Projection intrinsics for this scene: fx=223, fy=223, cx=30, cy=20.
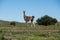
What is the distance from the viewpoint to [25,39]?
1078cm

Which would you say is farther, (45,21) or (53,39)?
(45,21)

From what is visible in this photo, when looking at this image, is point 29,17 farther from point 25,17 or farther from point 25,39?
point 25,39

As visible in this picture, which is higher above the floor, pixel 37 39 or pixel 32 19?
pixel 32 19

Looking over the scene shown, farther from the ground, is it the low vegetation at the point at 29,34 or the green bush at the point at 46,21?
the green bush at the point at 46,21

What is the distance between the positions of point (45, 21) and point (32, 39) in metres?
35.6

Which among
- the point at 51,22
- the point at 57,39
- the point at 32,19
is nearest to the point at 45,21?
the point at 51,22

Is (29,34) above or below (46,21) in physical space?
below

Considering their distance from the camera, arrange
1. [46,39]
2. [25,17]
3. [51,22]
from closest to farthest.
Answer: [46,39] < [25,17] < [51,22]

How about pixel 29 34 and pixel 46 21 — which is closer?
pixel 29 34

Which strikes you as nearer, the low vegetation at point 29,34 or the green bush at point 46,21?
the low vegetation at point 29,34

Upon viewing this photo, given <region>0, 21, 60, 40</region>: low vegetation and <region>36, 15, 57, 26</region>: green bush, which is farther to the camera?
<region>36, 15, 57, 26</region>: green bush

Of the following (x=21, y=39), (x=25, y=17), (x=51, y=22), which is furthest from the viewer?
(x=51, y=22)

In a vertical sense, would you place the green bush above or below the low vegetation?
above

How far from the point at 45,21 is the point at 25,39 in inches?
1409
